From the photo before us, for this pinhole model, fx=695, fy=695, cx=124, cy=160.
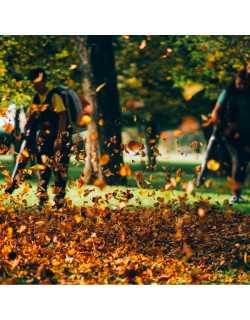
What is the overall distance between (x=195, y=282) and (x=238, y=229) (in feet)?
3.04

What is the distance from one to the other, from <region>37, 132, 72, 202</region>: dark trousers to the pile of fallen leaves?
321 millimetres

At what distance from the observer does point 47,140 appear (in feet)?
26.1

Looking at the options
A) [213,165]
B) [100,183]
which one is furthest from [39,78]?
[213,165]

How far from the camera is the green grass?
7.57m

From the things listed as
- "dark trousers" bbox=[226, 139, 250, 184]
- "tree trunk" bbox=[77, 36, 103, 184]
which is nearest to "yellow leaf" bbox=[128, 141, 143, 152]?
"tree trunk" bbox=[77, 36, 103, 184]

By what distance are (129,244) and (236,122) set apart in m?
1.81

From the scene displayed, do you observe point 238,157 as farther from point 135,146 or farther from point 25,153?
point 25,153

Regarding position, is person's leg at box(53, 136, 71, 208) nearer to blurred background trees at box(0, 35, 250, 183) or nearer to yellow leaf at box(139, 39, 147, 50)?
blurred background trees at box(0, 35, 250, 183)

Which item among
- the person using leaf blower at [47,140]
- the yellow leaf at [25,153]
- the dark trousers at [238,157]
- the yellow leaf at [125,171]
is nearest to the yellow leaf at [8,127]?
the person using leaf blower at [47,140]

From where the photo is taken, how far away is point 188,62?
7.76 meters

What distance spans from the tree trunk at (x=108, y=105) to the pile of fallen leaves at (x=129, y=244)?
0.53 metres

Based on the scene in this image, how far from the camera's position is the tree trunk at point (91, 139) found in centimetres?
785

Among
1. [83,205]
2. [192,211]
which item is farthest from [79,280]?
[192,211]
